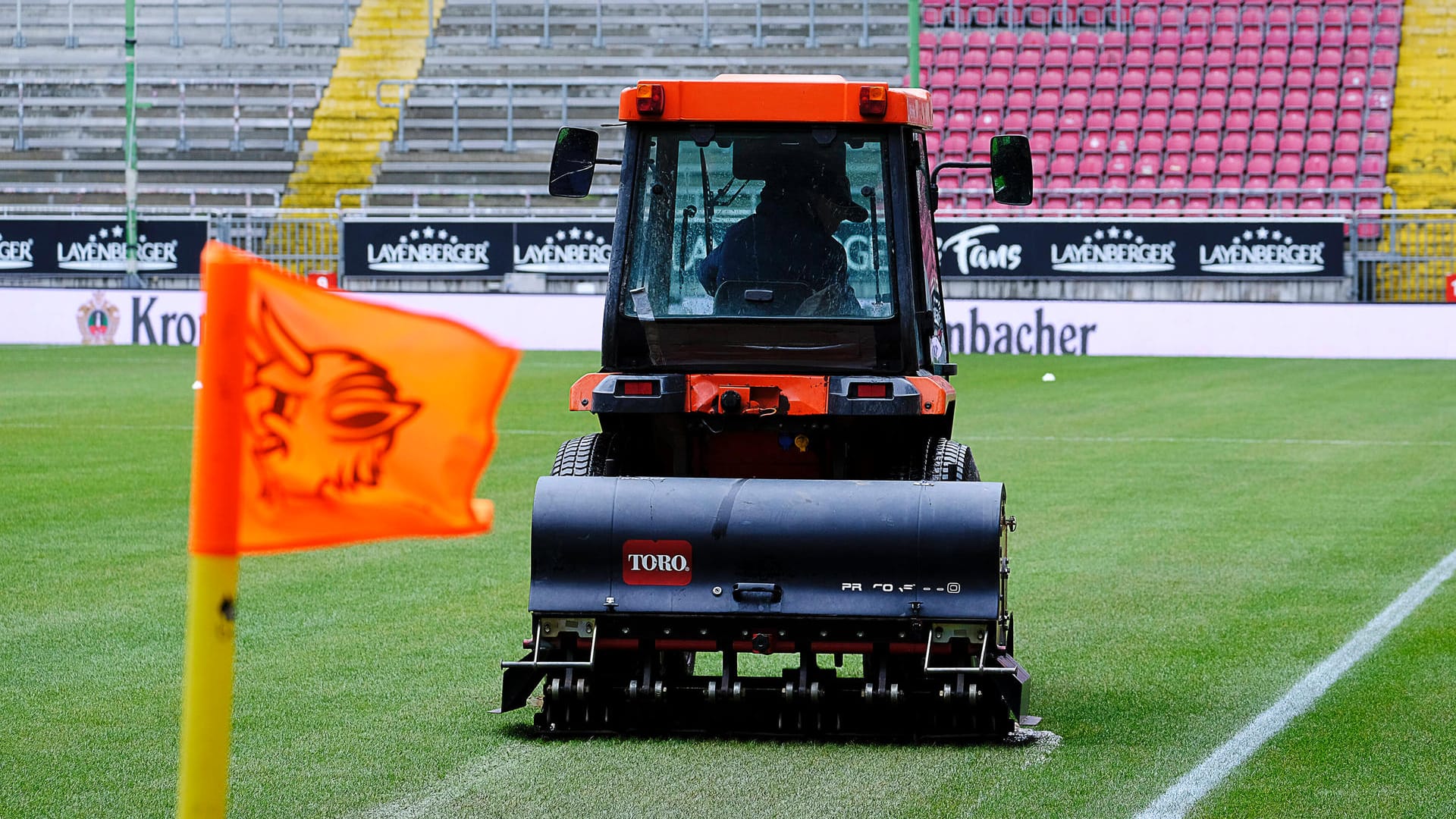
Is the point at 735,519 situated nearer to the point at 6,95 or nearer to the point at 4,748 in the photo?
the point at 4,748

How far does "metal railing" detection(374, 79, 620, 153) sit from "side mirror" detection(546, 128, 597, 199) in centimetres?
3197

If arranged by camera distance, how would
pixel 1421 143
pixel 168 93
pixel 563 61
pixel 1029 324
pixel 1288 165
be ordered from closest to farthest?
1. pixel 1029 324
2. pixel 1288 165
3. pixel 1421 143
4. pixel 563 61
5. pixel 168 93

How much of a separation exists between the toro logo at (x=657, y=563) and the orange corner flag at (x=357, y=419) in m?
3.43

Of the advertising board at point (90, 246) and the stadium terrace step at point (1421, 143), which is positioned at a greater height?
the stadium terrace step at point (1421, 143)

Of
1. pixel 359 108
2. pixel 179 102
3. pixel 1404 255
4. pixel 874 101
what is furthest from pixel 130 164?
pixel 874 101

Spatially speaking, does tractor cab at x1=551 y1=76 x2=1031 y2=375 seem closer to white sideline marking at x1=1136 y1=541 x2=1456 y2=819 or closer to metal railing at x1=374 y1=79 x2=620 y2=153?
white sideline marking at x1=1136 y1=541 x2=1456 y2=819

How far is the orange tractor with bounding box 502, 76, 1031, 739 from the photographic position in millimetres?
6637

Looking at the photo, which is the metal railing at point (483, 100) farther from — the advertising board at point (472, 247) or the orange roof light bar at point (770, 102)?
the orange roof light bar at point (770, 102)

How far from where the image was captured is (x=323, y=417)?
126 inches

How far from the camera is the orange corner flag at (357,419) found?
313 cm

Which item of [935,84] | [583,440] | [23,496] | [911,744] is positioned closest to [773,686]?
[911,744]

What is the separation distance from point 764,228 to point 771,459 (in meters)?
0.90

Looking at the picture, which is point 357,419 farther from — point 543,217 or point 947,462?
point 543,217

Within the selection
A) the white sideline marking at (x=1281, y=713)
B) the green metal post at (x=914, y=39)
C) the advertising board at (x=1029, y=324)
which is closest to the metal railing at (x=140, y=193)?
the advertising board at (x=1029, y=324)
